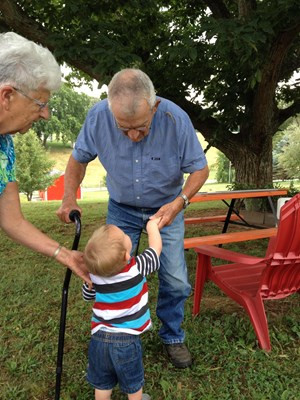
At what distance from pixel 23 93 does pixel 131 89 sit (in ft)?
2.06

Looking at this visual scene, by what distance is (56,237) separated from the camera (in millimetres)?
7387

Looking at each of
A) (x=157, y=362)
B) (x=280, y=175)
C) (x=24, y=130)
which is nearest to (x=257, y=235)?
(x=157, y=362)

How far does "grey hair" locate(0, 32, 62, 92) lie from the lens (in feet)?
6.59

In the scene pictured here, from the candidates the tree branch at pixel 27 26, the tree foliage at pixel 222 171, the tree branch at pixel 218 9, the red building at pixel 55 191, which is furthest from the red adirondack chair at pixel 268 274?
the tree foliage at pixel 222 171

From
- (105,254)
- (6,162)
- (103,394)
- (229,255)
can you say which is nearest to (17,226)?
(6,162)

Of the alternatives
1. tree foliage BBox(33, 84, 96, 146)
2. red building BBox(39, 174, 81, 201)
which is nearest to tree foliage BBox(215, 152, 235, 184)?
tree foliage BBox(33, 84, 96, 146)

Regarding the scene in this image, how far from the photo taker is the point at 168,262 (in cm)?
309

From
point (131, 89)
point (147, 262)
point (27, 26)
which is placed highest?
point (27, 26)

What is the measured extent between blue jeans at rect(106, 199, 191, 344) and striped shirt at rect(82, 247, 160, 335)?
0.75 m

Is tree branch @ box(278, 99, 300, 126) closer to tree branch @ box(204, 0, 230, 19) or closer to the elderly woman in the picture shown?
tree branch @ box(204, 0, 230, 19)

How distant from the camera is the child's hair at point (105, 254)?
2.11m

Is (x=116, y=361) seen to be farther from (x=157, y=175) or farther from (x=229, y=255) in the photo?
(x=229, y=255)

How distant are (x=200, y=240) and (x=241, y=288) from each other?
1103 millimetres

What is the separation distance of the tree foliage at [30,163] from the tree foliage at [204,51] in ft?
112
